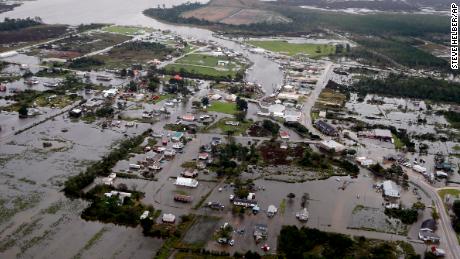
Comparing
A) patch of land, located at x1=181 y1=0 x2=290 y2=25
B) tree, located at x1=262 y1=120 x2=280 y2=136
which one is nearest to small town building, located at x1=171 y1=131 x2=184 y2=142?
tree, located at x1=262 y1=120 x2=280 y2=136

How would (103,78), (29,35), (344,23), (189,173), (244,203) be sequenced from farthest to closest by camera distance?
(344,23) → (29,35) → (103,78) → (189,173) → (244,203)

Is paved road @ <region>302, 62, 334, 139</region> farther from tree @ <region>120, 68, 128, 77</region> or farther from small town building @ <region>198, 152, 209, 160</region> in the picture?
tree @ <region>120, 68, 128, 77</region>

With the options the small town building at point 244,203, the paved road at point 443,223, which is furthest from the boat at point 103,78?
the paved road at point 443,223

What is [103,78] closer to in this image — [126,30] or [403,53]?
[126,30]

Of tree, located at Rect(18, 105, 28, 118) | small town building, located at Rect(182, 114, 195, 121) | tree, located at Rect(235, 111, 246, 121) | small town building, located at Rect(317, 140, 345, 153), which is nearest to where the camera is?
small town building, located at Rect(317, 140, 345, 153)

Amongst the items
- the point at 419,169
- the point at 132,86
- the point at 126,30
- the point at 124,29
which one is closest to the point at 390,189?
the point at 419,169

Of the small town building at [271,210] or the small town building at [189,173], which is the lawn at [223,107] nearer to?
the small town building at [189,173]

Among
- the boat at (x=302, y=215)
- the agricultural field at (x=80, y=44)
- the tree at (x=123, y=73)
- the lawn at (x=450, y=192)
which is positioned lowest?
the boat at (x=302, y=215)
